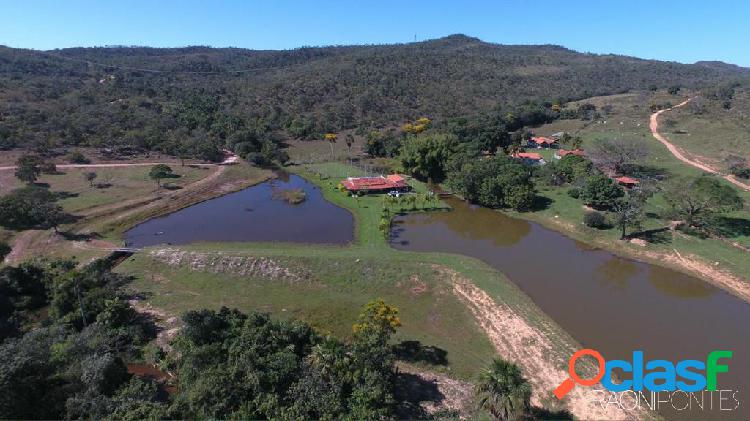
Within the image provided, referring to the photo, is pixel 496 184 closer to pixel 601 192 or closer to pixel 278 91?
pixel 601 192

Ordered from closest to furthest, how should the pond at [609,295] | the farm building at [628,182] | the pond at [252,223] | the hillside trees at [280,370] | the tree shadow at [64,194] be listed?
the hillside trees at [280,370] → the pond at [609,295] → the pond at [252,223] → the tree shadow at [64,194] → the farm building at [628,182]

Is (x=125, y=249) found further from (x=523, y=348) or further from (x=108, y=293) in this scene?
(x=523, y=348)

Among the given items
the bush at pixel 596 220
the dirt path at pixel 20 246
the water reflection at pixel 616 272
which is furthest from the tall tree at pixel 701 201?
the dirt path at pixel 20 246

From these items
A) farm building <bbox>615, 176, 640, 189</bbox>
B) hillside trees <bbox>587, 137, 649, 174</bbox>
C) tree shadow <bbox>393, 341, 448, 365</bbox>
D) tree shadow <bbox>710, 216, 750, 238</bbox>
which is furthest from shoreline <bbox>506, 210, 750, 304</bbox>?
tree shadow <bbox>393, 341, 448, 365</bbox>

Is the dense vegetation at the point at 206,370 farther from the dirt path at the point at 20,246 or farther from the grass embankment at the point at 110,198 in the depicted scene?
the grass embankment at the point at 110,198

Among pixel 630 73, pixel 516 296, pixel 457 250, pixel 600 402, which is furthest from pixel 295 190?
pixel 630 73

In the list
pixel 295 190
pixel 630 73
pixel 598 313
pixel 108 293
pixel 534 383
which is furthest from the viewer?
pixel 630 73
